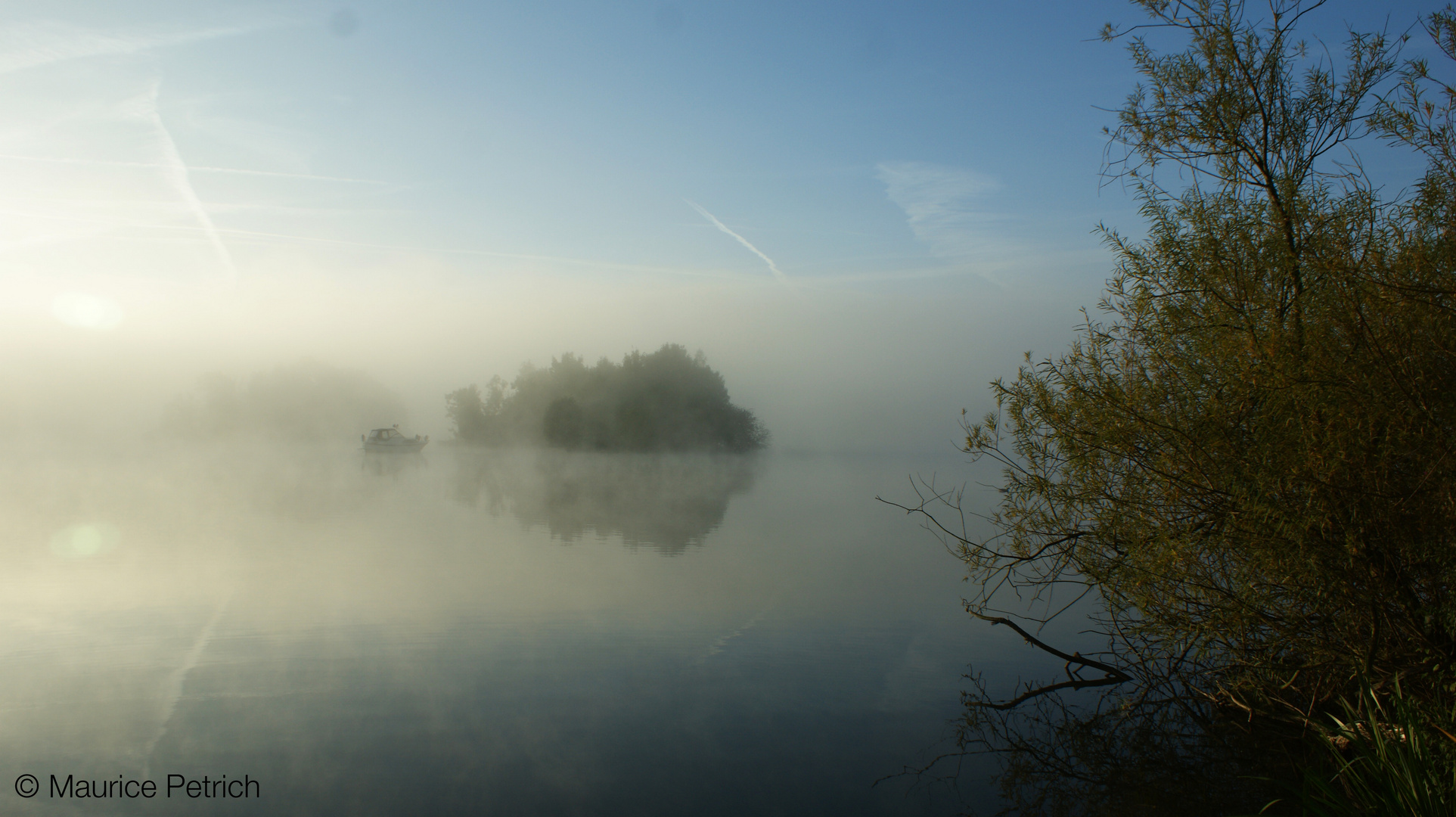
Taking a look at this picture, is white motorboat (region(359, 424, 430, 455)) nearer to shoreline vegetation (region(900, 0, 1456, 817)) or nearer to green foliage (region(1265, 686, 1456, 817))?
shoreline vegetation (region(900, 0, 1456, 817))

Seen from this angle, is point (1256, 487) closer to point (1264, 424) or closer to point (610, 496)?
point (1264, 424)

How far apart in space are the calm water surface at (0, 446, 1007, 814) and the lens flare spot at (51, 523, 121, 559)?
0.29 ft

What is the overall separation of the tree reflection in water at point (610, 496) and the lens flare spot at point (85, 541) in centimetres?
694

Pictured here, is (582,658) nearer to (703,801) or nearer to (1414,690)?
(703,801)

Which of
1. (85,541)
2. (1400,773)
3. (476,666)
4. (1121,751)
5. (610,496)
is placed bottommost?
(1121,751)

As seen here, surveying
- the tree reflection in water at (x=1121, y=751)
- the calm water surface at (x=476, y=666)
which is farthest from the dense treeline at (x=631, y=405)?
the tree reflection in water at (x=1121, y=751)

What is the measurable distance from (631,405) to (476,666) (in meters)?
54.7

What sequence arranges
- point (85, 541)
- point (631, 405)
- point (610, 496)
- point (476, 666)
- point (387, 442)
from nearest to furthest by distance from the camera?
point (476, 666)
point (85, 541)
point (610, 496)
point (387, 442)
point (631, 405)

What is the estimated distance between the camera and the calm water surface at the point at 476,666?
4879 millimetres

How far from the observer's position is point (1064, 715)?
21.3 ft

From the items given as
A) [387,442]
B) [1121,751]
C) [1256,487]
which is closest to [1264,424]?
[1256,487]

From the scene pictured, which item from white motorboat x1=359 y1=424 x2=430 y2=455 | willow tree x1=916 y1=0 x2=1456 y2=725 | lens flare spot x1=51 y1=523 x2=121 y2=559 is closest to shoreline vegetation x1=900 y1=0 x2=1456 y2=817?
willow tree x1=916 y1=0 x2=1456 y2=725

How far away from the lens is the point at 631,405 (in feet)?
202

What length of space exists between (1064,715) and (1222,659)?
1.24 metres
